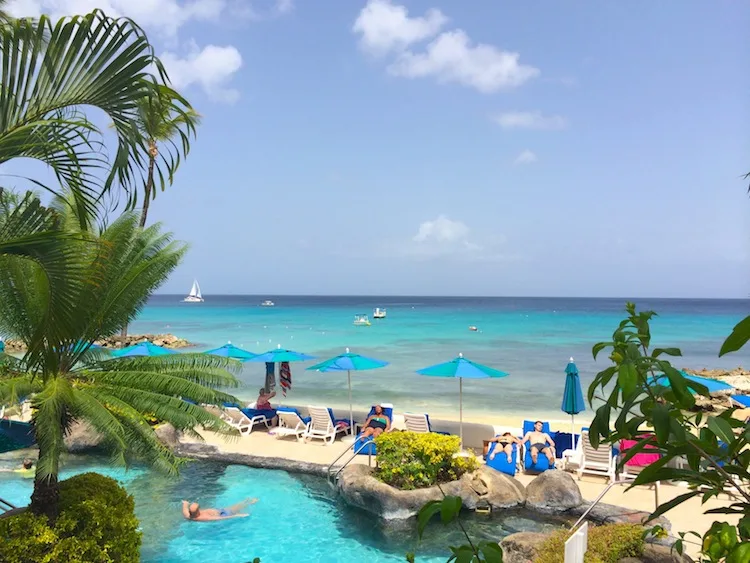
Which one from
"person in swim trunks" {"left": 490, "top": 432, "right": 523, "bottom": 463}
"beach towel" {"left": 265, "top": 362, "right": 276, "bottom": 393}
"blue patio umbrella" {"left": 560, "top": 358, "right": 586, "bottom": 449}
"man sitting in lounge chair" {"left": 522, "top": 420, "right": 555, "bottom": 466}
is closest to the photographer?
"person in swim trunks" {"left": 490, "top": 432, "right": 523, "bottom": 463}

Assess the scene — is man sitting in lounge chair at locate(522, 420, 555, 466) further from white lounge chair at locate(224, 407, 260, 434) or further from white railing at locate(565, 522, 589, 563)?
white lounge chair at locate(224, 407, 260, 434)

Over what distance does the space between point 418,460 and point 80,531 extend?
482 centimetres

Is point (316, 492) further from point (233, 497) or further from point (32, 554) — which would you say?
point (32, 554)

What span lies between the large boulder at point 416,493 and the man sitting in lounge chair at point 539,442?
1200mm

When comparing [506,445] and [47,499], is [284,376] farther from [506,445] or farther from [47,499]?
[47,499]

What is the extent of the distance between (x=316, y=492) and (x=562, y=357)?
25903mm

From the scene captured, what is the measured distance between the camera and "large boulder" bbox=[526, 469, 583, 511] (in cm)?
830

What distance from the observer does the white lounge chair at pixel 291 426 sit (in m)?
12.1

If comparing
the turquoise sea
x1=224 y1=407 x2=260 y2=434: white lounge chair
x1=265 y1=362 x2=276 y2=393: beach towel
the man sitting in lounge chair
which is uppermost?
x1=265 y1=362 x2=276 y2=393: beach towel

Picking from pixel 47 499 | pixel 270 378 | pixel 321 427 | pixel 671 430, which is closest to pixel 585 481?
pixel 321 427

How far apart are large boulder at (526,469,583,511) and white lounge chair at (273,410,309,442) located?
17.1 ft

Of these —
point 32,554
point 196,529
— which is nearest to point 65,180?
point 32,554

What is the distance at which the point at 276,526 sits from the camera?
8211 millimetres

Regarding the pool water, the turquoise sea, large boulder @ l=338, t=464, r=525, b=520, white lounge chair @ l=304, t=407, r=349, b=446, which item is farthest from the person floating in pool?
the turquoise sea
